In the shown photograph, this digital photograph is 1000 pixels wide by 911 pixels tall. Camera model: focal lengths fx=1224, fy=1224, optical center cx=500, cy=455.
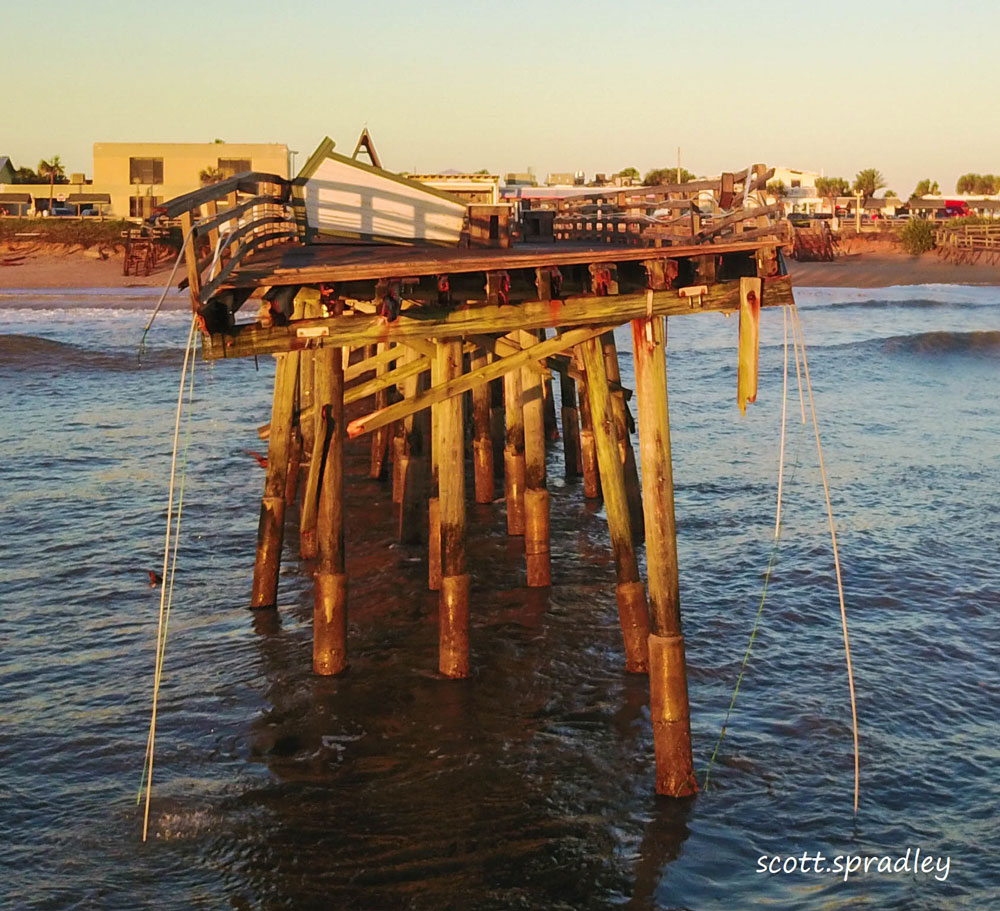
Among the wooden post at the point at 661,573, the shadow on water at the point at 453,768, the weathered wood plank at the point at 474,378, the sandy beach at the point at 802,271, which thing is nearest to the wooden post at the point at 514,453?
the shadow on water at the point at 453,768

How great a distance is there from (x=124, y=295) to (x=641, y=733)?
52.2m

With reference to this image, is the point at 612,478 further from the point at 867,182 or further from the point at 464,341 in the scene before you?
the point at 867,182

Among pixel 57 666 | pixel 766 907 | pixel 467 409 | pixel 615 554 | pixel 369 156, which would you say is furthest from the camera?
pixel 467 409

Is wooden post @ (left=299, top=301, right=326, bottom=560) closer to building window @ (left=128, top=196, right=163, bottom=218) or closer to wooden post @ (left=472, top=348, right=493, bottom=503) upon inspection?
wooden post @ (left=472, top=348, right=493, bottom=503)

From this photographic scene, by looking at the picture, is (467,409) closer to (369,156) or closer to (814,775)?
(369,156)

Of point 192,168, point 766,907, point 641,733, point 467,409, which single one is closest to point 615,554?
point 641,733

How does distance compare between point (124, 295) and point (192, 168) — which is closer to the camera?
point (124, 295)

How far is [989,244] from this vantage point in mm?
69812

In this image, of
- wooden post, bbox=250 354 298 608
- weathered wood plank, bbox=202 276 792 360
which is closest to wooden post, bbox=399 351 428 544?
wooden post, bbox=250 354 298 608

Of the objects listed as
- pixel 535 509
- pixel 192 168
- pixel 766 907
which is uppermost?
pixel 192 168

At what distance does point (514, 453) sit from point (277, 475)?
3505mm

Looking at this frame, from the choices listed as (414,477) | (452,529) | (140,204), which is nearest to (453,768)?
(452,529)

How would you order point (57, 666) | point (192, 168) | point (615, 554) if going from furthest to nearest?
point (192, 168)
point (57, 666)
point (615, 554)

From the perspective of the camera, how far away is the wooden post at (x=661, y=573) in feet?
33.3
